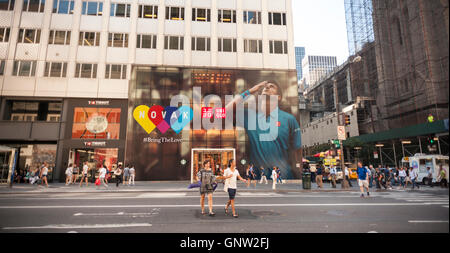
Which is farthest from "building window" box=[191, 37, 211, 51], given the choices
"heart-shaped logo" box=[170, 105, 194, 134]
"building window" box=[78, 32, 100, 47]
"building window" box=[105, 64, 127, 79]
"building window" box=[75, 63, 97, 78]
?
"building window" box=[75, 63, 97, 78]

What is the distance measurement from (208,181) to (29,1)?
32610 millimetres

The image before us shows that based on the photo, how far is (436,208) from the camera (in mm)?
2121

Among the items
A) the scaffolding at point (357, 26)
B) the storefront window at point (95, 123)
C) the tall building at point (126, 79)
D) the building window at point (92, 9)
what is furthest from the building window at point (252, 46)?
the scaffolding at point (357, 26)

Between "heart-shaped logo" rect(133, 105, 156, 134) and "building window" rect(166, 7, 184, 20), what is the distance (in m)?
11.6

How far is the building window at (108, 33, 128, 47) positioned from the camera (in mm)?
26359

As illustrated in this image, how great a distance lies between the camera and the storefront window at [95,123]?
24859 millimetres

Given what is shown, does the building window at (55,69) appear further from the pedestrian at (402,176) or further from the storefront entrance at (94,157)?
the pedestrian at (402,176)

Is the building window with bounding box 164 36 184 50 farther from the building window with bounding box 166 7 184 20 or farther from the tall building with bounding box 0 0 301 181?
the building window with bounding box 166 7 184 20

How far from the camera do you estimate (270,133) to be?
83.7 ft

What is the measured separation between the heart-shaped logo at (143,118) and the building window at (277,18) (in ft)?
61.5

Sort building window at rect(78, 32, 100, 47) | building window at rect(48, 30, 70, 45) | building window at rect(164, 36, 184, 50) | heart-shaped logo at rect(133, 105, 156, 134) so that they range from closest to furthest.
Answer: heart-shaped logo at rect(133, 105, 156, 134) < building window at rect(48, 30, 70, 45) < building window at rect(78, 32, 100, 47) < building window at rect(164, 36, 184, 50)
